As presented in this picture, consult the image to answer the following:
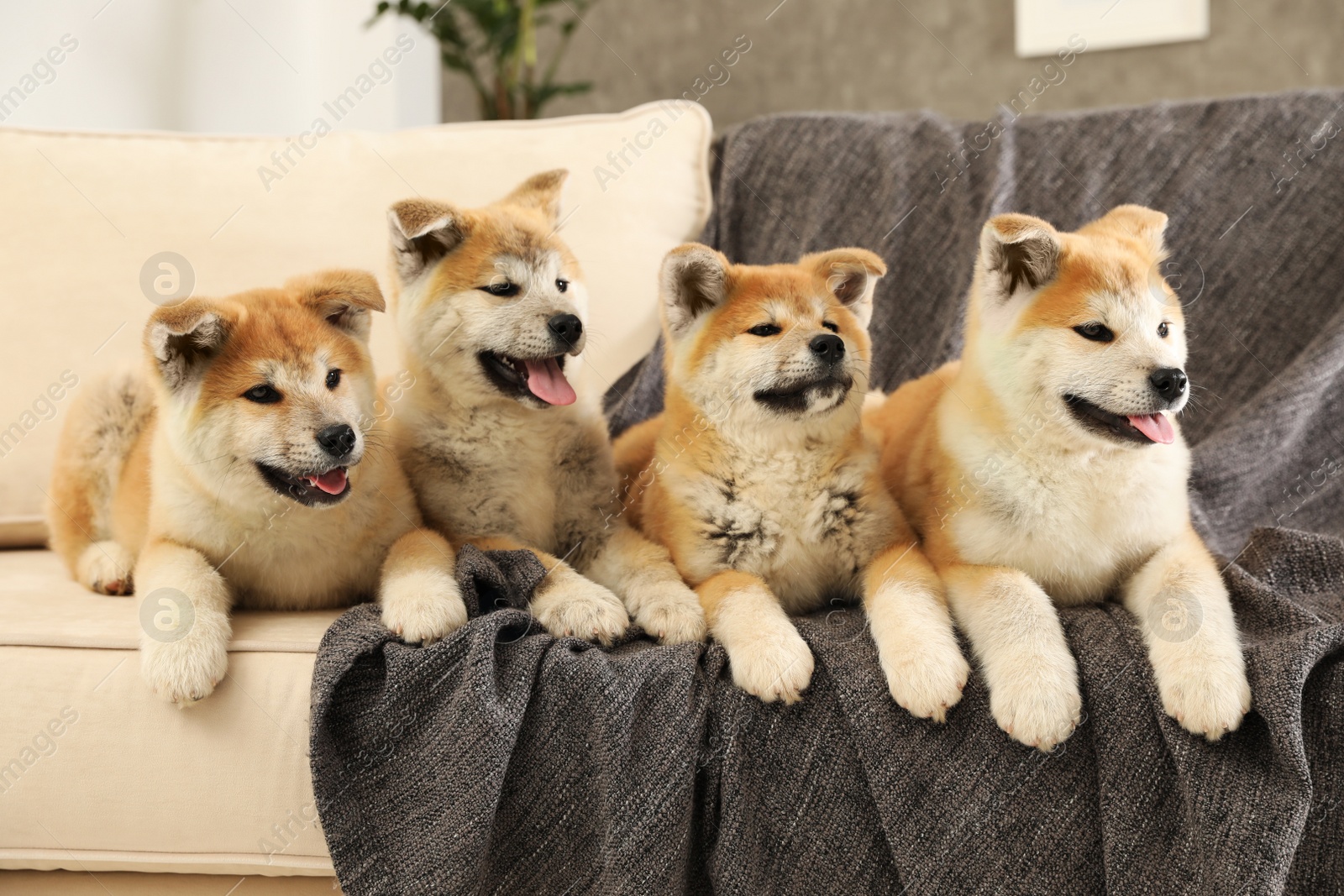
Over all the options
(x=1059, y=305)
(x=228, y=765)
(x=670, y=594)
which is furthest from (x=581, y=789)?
(x=1059, y=305)

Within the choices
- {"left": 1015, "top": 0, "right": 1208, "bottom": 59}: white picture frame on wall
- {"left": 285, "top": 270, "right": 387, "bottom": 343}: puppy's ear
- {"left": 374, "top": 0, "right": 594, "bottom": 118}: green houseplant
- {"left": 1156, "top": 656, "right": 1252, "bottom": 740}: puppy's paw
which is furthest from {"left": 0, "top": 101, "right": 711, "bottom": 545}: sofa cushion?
{"left": 1015, "top": 0, "right": 1208, "bottom": 59}: white picture frame on wall

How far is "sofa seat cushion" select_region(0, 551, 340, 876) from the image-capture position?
130cm

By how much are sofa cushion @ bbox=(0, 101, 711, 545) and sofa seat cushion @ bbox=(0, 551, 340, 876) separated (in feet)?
2.74

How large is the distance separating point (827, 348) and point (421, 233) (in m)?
0.67

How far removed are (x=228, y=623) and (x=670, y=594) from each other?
66 cm

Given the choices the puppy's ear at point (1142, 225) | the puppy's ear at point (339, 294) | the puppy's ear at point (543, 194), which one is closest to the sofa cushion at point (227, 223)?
the puppy's ear at point (543, 194)

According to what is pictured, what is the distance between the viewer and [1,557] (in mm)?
1970

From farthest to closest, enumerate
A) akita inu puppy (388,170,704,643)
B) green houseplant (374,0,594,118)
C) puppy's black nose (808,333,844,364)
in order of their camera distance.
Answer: green houseplant (374,0,594,118) < akita inu puppy (388,170,704,643) < puppy's black nose (808,333,844,364)

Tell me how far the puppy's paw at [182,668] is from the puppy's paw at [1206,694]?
1236 millimetres

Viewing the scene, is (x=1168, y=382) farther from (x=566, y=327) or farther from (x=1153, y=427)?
(x=566, y=327)

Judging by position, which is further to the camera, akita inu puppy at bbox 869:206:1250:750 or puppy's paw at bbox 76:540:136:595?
puppy's paw at bbox 76:540:136:595

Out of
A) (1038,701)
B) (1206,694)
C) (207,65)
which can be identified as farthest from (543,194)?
(207,65)

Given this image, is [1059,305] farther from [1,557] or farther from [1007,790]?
[1,557]

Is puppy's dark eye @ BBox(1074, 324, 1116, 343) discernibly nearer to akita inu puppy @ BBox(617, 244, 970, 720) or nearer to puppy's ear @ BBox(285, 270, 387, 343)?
akita inu puppy @ BBox(617, 244, 970, 720)
